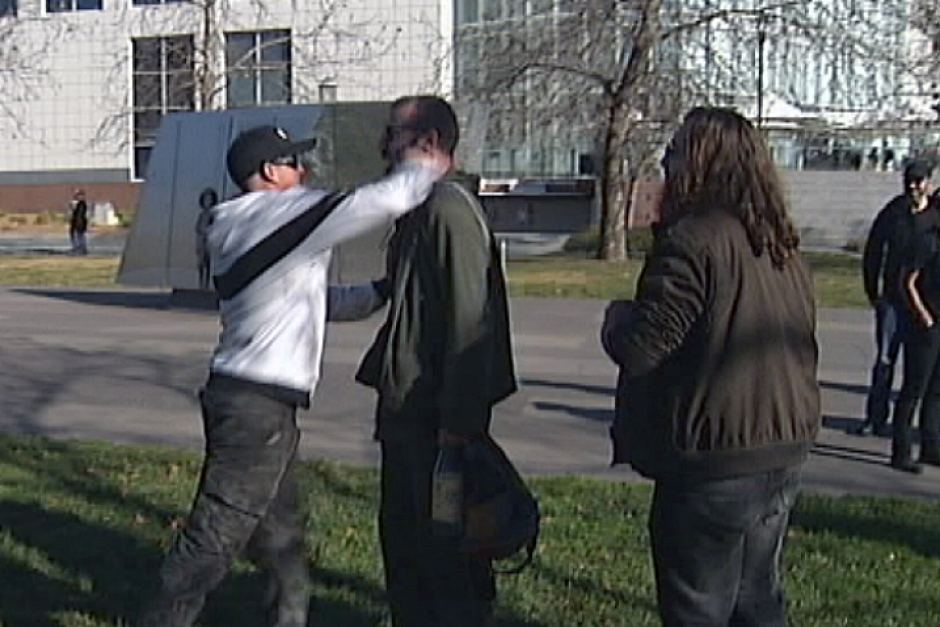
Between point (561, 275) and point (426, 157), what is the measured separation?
79.7ft

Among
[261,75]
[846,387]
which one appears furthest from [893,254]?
[261,75]

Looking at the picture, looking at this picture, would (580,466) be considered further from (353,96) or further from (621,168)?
(353,96)

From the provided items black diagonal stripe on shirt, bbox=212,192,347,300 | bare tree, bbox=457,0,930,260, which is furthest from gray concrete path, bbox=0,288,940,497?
bare tree, bbox=457,0,930,260

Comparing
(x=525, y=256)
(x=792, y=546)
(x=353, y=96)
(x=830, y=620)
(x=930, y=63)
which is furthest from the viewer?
(x=353, y=96)

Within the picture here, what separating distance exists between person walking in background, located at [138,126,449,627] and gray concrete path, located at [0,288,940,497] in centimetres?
444

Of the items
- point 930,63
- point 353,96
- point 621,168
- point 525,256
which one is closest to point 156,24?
point 353,96

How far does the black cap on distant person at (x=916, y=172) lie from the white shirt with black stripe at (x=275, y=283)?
18.4ft

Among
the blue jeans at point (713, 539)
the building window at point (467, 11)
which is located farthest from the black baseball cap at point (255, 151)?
the building window at point (467, 11)

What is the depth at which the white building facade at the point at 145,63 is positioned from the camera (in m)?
55.8

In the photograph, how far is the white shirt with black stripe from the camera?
4.89 metres

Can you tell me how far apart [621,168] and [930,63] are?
6565mm

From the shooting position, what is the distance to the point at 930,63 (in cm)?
3150

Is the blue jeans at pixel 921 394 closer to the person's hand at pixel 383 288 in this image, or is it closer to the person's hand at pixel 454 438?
the person's hand at pixel 383 288

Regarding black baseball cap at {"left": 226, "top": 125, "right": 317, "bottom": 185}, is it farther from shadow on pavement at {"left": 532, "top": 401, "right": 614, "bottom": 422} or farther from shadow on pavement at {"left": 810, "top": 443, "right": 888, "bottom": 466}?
shadow on pavement at {"left": 532, "top": 401, "right": 614, "bottom": 422}
